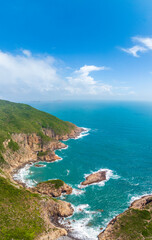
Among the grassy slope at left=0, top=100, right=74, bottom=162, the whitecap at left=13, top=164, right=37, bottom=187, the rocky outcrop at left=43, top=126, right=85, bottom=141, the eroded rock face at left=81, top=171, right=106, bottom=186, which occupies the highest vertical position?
the grassy slope at left=0, top=100, right=74, bottom=162

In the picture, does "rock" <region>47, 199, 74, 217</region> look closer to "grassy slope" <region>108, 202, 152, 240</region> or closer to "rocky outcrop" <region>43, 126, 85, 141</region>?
"grassy slope" <region>108, 202, 152, 240</region>

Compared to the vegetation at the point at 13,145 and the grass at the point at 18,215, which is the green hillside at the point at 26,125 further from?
the grass at the point at 18,215

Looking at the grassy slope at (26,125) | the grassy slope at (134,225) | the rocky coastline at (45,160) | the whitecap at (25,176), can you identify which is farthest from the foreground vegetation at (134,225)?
the grassy slope at (26,125)

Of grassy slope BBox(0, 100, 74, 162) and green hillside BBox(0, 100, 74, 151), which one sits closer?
grassy slope BBox(0, 100, 74, 162)

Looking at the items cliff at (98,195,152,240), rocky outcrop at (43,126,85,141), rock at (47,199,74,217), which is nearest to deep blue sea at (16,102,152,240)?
rock at (47,199,74,217)

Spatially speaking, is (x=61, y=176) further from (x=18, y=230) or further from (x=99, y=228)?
(x=18, y=230)

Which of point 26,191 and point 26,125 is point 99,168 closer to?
point 26,191

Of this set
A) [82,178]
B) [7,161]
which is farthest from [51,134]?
[82,178]
